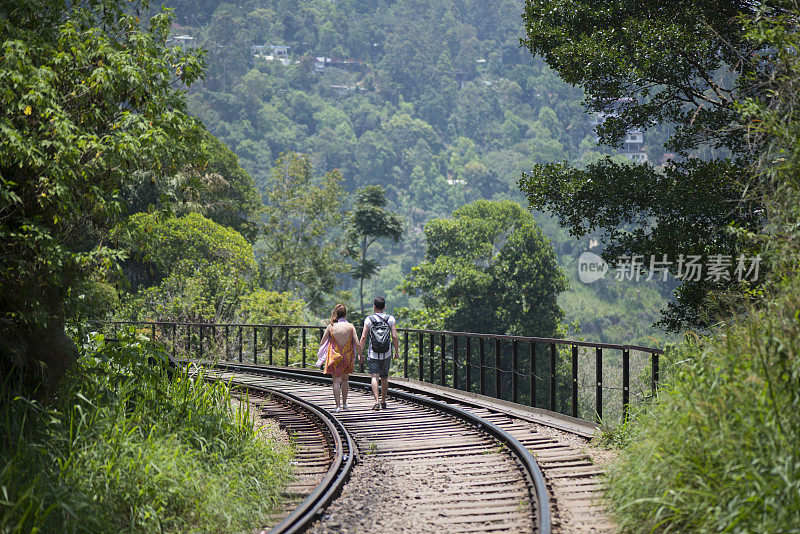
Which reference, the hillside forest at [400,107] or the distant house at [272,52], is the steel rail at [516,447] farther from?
the distant house at [272,52]

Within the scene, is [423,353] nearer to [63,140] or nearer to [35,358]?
[35,358]

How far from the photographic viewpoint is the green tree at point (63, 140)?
5816 mm

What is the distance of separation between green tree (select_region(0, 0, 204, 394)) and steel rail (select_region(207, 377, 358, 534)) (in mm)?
2612

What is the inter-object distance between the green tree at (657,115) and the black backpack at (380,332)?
5.72 metres

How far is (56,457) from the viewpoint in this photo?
5633 millimetres

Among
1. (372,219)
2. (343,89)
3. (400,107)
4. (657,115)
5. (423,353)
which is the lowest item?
(423,353)

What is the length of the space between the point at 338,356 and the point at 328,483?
3.66 meters

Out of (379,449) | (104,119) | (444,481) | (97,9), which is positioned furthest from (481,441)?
(97,9)

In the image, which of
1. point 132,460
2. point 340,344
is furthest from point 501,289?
point 132,460

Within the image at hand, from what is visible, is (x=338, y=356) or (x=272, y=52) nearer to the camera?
(x=338, y=356)

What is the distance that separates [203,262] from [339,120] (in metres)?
94.3

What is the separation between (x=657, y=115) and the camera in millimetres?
15000

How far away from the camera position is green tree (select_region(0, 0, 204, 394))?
5.82 m

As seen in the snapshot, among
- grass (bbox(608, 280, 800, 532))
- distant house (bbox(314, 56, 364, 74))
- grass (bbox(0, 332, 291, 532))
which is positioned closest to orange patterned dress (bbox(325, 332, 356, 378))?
grass (bbox(0, 332, 291, 532))
